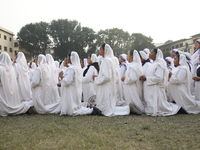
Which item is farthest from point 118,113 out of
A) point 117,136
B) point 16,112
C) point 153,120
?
point 16,112

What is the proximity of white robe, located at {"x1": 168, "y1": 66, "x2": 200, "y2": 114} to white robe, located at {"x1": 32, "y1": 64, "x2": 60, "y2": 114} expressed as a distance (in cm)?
391

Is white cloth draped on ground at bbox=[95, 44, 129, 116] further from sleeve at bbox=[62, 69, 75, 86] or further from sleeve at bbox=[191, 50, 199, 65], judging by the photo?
sleeve at bbox=[191, 50, 199, 65]

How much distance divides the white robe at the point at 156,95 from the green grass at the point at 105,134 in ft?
1.79

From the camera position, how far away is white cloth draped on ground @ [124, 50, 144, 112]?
591 cm

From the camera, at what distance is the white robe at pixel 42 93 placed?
614 cm

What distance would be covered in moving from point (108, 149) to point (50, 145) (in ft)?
3.51

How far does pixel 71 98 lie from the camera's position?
5.74 meters

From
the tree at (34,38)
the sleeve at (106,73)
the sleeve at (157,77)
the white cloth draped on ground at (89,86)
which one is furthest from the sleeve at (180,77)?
the tree at (34,38)

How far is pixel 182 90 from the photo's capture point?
5.94 meters

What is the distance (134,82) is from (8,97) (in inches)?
161

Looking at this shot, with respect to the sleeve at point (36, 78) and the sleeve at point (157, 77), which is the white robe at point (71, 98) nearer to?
the sleeve at point (36, 78)

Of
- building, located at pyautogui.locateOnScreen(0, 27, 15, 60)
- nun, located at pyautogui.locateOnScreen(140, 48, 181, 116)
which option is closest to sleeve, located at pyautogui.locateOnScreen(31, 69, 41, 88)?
nun, located at pyautogui.locateOnScreen(140, 48, 181, 116)

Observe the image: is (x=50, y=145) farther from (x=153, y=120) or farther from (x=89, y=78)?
(x=89, y=78)

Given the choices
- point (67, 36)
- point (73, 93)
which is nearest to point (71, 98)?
point (73, 93)
